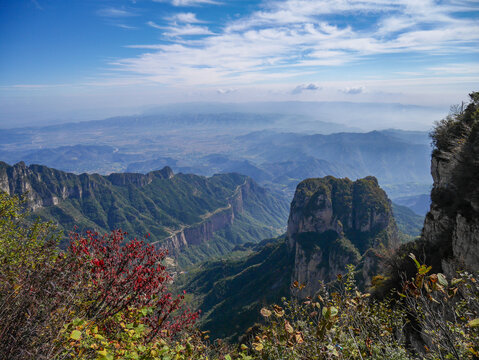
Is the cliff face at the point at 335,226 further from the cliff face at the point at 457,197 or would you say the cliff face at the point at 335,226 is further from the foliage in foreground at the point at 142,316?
the foliage in foreground at the point at 142,316

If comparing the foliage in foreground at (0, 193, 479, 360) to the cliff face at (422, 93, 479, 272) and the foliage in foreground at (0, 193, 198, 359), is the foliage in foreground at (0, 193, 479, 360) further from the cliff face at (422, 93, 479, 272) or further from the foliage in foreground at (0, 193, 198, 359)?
the cliff face at (422, 93, 479, 272)

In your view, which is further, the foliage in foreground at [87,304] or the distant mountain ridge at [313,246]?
the distant mountain ridge at [313,246]

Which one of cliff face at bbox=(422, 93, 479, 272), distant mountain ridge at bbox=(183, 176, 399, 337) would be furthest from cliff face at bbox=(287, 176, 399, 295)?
cliff face at bbox=(422, 93, 479, 272)

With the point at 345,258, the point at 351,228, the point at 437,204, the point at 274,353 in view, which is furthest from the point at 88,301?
the point at 351,228

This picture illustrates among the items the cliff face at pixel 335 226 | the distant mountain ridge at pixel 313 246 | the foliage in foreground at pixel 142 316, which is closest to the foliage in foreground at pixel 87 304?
the foliage in foreground at pixel 142 316

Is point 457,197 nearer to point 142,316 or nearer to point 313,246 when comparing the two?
point 142,316

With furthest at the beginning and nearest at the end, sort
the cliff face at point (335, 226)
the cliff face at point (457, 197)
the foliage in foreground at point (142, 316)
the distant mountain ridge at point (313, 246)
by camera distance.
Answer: the cliff face at point (335, 226) → the distant mountain ridge at point (313, 246) → the cliff face at point (457, 197) → the foliage in foreground at point (142, 316)

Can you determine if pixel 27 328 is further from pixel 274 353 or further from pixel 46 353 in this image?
pixel 274 353
